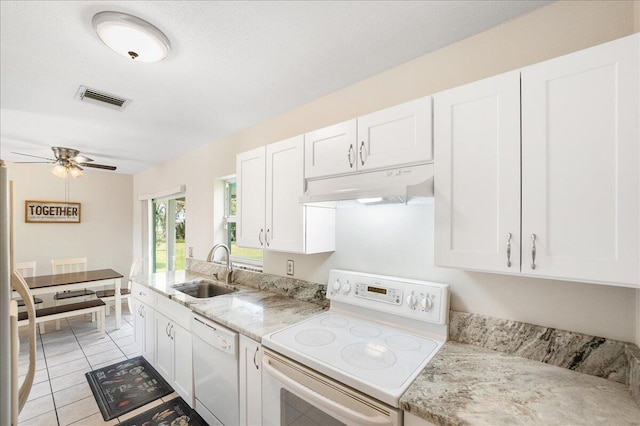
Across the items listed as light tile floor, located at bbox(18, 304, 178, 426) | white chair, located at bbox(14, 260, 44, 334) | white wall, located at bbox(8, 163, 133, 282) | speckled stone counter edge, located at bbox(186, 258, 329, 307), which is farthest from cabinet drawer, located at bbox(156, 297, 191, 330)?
white wall, located at bbox(8, 163, 133, 282)

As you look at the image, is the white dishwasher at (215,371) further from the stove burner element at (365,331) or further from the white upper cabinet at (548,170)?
the white upper cabinet at (548,170)

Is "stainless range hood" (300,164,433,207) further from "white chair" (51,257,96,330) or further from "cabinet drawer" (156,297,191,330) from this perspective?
"white chair" (51,257,96,330)

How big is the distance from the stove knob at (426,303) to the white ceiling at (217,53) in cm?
133

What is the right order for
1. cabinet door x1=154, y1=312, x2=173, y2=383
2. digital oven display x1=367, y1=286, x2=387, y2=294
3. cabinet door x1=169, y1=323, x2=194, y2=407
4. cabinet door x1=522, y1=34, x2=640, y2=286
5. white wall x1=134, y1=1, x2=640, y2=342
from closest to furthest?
cabinet door x1=522, y1=34, x2=640, y2=286 → white wall x1=134, y1=1, x2=640, y2=342 → digital oven display x1=367, y1=286, x2=387, y2=294 → cabinet door x1=169, y1=323, x2=194, y2=407 → cabinet door x1=154, y1=312, x2=173, y2=383

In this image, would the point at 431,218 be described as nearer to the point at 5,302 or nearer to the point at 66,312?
the point at 5,302

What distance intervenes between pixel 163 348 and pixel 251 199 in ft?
5.07

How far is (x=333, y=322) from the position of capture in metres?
1.64

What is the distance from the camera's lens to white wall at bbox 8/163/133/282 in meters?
4.21

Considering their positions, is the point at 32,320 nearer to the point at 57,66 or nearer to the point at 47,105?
the point at 57,66

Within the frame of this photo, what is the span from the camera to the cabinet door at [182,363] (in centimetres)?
204

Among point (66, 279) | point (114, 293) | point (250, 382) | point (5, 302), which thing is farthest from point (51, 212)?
point (5, 302)

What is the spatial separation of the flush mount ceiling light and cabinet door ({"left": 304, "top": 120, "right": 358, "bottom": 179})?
891mm

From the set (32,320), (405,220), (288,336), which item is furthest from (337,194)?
(32,320)

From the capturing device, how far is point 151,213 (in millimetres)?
4855
